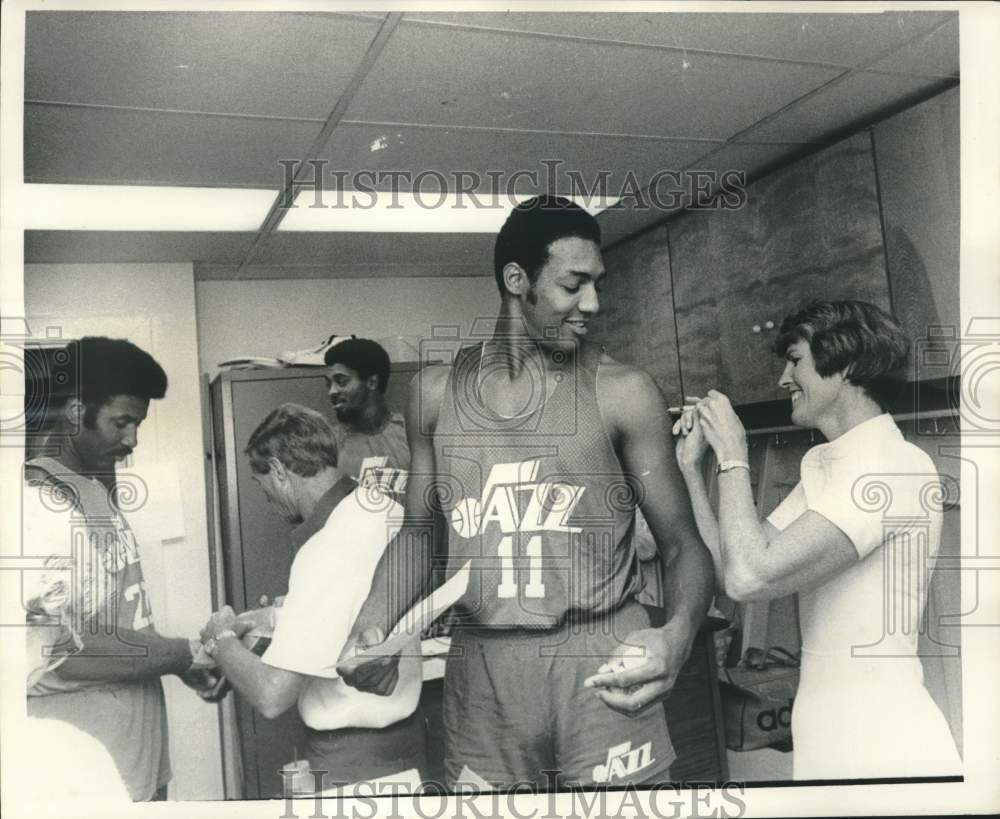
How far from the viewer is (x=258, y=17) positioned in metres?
1.57

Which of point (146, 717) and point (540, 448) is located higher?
point (540, 448)

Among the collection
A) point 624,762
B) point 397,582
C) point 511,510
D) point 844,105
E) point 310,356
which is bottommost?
point 624,762

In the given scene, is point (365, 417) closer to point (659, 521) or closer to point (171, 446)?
point (171, 446)

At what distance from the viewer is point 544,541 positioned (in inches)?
65.0

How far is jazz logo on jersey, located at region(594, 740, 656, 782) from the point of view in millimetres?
1662

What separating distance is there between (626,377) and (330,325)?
51cm

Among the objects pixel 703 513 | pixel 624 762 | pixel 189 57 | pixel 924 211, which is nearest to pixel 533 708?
pixel 624 762

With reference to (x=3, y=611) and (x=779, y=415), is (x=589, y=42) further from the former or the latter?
(x=3, y=611)

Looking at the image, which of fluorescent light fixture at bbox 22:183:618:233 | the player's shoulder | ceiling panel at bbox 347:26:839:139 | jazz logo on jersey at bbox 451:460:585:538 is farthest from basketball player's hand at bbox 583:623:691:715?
ceiling panel at bbox 347:26:839:139

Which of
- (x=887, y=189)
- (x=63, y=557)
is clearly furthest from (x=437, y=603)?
(x=887, y=189)

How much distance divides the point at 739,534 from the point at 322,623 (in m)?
0.72

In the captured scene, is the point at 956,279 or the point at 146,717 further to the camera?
the point at 956,279

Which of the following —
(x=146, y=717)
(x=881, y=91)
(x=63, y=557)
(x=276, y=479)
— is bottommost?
(x=146, y=717)

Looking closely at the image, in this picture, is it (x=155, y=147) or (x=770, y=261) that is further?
(x=770, y=261)
